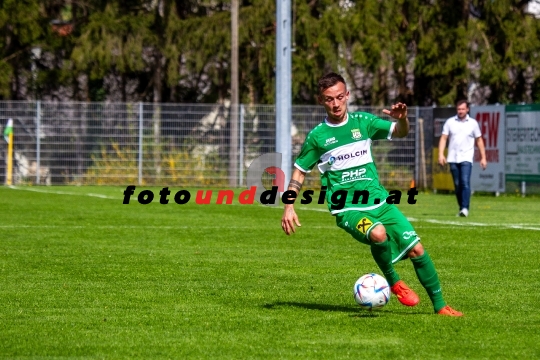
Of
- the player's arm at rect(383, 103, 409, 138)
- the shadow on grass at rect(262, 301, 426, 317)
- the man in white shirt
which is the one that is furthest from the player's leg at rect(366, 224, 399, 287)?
the man in white shirt

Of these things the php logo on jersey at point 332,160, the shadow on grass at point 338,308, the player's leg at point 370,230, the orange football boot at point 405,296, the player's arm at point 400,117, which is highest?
the player's arm at point 400,117

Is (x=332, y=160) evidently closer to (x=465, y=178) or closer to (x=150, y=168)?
(x=465, y=178)

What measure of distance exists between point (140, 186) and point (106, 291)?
22872mm

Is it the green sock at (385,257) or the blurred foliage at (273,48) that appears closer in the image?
the green sock at (385,257)

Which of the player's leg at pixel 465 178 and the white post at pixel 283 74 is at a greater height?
the white post at pixel 283 74

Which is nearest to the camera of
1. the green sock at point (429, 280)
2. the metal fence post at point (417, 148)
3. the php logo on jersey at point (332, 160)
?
the green sock at point (429, 280)

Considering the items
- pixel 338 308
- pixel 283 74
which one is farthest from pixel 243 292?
pixel 283 74

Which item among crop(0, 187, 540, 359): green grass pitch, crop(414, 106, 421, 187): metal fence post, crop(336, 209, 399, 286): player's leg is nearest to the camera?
crop(0, 187, 540, 359): green grass pitch

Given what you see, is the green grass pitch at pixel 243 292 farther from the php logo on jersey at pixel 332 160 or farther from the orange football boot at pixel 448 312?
the php logo on jersey at pixel 332 160

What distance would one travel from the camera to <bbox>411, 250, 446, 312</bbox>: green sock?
8086 mm

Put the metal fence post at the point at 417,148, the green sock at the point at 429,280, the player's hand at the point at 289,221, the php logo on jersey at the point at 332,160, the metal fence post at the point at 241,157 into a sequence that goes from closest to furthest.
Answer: the green sock at the point at 429,280 → the player's hand at the point at 289,221 → the php logo on jersey at the point at 332,160 → the metal fence post at the point at 417,148 → the metal fence post at the point at 241,157

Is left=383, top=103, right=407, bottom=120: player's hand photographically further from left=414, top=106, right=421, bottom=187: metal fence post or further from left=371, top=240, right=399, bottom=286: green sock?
left=414, top=106, right=421, bottom=187: metal fence post

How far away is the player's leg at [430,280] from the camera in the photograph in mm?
8047

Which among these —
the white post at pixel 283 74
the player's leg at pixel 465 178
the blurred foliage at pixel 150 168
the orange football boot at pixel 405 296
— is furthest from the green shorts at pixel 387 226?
the blurred foliage at pixel 150 168
